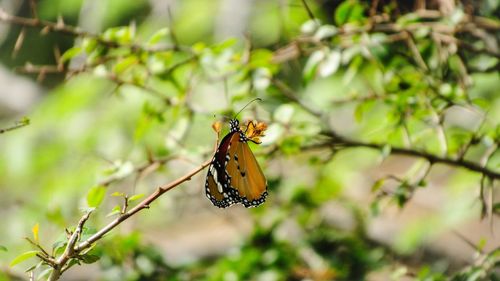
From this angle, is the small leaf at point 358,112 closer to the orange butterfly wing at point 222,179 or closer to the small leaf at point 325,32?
the small leaf at point 325,32

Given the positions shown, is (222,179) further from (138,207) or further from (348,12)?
(348,12)

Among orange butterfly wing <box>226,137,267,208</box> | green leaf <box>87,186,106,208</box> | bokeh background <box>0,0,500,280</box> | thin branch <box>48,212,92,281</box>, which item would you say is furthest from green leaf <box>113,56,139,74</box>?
thin branch <box>48,212,92,281</box>

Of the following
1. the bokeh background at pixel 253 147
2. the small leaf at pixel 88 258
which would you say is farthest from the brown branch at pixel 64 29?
the small leaf at pixel 88 258

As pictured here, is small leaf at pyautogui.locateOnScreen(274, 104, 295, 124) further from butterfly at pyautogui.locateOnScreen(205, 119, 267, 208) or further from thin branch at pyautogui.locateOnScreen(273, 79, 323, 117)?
butterfly at pyautogui.locateOnScreen(205, 119, 267, 208)

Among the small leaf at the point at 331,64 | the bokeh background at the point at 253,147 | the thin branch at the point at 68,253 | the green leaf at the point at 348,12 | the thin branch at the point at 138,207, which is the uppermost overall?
the thin branch at the point at 138,207

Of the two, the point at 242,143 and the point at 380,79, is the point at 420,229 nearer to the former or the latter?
the point at 380,79
